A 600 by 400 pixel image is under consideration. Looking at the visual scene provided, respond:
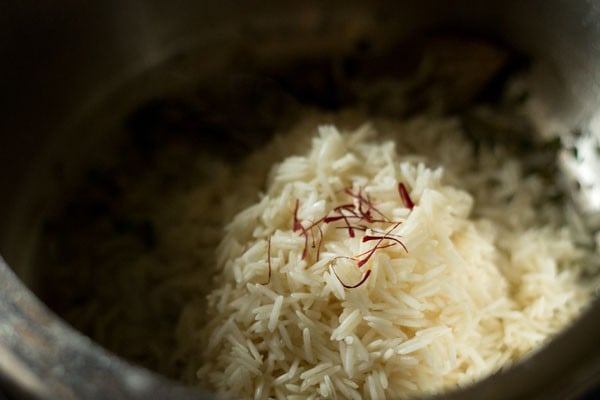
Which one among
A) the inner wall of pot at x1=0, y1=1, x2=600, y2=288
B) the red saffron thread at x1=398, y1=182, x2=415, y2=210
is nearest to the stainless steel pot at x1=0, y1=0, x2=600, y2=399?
the inner wall of pot at x1=0, y1=1, x2=600, y2=288

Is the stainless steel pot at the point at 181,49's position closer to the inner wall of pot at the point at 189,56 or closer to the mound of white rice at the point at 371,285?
the inner wall of pot at the point at 189,56

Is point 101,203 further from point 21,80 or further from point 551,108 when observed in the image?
point 551,108

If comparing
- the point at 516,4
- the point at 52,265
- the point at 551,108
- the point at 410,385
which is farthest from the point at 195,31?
the point at 410,385

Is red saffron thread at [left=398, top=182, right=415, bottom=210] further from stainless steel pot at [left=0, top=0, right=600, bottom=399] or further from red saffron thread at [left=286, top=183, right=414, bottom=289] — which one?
stainless steel pot at [left=0, top=0, right=600, bottom=399]

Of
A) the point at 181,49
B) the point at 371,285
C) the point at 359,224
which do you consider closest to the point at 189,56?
the point at 181,49

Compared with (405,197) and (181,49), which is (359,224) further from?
(181,49)
